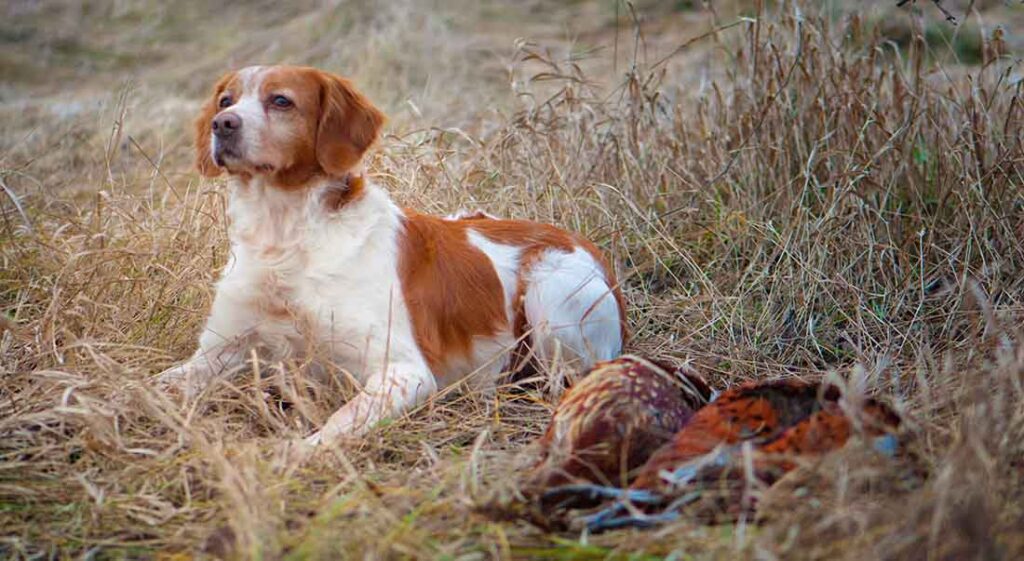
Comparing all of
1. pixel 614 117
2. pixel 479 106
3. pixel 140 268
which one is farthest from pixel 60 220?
pixel 479 106

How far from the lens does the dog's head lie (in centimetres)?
287

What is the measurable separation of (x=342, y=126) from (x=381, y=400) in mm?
828

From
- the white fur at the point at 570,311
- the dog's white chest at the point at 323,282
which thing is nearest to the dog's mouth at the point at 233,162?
the dog's white chest at the point at 323,282

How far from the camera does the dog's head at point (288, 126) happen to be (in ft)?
9.41

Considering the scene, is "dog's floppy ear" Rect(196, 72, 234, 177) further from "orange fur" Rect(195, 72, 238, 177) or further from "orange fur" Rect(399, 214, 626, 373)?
"orange fur" Rect(399, 214, 626, 373)

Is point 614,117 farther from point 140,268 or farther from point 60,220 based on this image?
point 60,220

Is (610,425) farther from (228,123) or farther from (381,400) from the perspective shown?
(228,123)

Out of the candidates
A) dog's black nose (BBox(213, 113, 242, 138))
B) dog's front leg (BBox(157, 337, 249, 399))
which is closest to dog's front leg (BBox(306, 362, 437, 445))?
dog's front leg (BBox(157, 337, 249, 399))

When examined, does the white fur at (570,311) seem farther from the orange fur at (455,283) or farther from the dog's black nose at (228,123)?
the dog's black nose at (228,123)

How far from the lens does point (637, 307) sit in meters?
3.77

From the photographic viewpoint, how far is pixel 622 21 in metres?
9.46

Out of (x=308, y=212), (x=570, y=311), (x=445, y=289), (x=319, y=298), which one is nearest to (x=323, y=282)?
(x=319, y=298)

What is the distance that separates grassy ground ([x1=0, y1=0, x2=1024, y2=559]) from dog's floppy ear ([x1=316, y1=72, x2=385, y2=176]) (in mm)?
587

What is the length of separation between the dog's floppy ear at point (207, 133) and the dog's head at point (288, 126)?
16 mm
